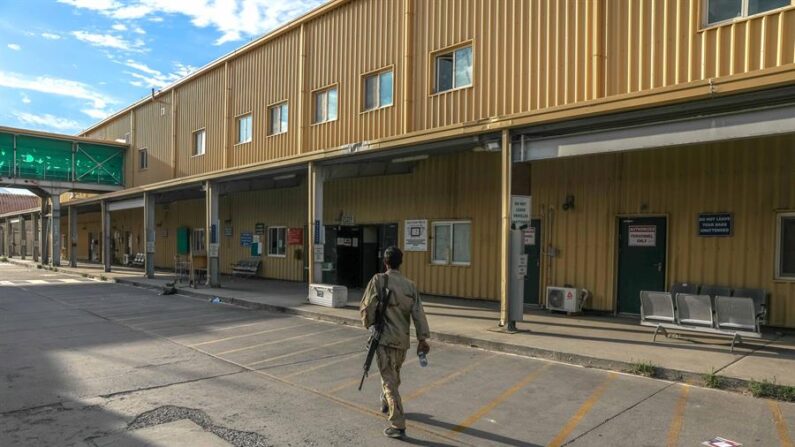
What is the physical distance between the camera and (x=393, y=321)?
5145 mm

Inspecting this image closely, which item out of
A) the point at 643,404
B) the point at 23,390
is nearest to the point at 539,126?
the point at 643,404

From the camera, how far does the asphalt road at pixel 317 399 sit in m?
5.00

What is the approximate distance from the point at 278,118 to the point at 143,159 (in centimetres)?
1440

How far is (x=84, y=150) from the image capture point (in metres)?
30.5

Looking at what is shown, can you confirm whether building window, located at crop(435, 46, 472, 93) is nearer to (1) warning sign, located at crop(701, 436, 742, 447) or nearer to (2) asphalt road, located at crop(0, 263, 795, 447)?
(2) asphalt road, located at crop(0, 263, 795, 447)

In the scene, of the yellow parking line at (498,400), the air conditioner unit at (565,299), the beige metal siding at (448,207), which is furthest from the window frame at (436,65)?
the yellow parking line at (498,400)

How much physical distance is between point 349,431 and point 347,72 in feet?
40.1

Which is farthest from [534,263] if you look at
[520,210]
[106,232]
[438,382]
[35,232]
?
[35,232]

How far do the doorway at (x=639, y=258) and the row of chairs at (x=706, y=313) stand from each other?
1.83 metres

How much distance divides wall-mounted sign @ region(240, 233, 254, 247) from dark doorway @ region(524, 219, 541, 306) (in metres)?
13.8

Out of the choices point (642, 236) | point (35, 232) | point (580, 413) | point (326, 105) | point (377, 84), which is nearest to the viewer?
point (580, 413)

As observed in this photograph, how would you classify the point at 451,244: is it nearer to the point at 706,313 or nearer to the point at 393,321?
the point at 706,313

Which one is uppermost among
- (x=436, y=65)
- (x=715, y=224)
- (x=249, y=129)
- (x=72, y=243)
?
(x=436, y=65)

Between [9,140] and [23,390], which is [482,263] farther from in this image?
[9,140]
